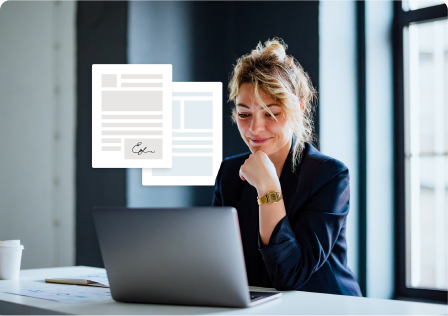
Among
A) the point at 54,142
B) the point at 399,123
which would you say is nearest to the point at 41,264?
the point at 54,142

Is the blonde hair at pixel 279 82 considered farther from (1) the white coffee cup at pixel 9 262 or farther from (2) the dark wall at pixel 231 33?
(2) the dark wall at pixel 231 33

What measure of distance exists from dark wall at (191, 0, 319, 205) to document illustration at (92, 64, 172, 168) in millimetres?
347

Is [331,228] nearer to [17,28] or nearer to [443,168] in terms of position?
[443,168]

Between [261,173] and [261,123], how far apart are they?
24 cm

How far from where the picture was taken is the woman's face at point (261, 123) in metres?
1.47

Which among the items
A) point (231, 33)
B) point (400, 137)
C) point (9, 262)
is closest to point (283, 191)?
point (9, 262)

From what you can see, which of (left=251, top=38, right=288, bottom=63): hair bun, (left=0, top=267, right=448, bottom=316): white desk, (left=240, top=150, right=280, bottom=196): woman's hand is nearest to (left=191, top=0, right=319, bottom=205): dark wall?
(left=251, top=38, right=288, bottom=63): hair bun

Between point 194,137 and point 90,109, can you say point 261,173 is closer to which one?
point 194,137

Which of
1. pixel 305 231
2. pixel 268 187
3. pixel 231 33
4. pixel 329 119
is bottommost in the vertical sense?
pixel 305 231

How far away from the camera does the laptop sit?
2.81 ft

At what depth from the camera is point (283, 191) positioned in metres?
1.45

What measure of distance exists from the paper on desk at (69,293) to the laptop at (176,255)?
0.10 meters

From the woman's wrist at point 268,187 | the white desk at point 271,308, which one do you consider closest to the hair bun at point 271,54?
the woman's wrist at point 268,187

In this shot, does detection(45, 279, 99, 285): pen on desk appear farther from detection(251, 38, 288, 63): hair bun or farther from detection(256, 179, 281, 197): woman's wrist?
detection(251, 38, 288, 63): hair bun
